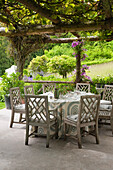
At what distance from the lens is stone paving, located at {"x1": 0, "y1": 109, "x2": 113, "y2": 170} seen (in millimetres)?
2670

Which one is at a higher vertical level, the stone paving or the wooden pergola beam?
the wooden pergola beam

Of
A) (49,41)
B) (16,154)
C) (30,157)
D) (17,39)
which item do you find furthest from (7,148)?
(49,41)

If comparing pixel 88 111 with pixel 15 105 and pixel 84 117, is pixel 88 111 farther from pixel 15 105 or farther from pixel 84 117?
pixel 15 105

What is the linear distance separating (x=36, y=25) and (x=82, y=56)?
2.73 metres

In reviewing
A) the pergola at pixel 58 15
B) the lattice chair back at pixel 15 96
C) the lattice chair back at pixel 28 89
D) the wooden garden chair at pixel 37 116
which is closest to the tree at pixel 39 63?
the lattice chair back at pixel 28 89

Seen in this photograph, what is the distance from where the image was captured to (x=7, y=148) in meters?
3.29

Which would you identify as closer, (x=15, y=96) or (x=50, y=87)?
(x=15, y=96)

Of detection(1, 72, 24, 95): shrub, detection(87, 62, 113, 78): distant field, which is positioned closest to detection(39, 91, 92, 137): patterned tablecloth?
detection(1, 72, 24, 95): shrub

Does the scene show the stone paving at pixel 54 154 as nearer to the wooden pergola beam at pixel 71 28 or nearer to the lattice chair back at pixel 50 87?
the lattice chair back at pixel 50 87

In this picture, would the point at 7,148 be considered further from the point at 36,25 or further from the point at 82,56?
the point at 82,56

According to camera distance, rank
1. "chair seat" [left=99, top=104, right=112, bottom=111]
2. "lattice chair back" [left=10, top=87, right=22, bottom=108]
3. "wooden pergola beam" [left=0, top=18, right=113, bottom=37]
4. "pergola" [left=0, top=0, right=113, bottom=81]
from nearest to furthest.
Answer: "pergola" [left=0, top=0, right=113, bottom=81] → "wooden pergola beam" [left=0, top=18, right=113, bottom=37] → "chair seat" [left=99, top=104, right=112, bottom=111] → "lattice chair back" [left=10, top=87, right=22, bottom=108]

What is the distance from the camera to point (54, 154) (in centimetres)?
306

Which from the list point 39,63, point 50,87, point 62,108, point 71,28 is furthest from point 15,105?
point 39,63

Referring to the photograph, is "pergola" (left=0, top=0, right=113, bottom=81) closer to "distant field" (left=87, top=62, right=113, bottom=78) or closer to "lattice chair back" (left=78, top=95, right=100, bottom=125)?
"lattice chair back" (left=78, top=95, right=100, bottom=125)
